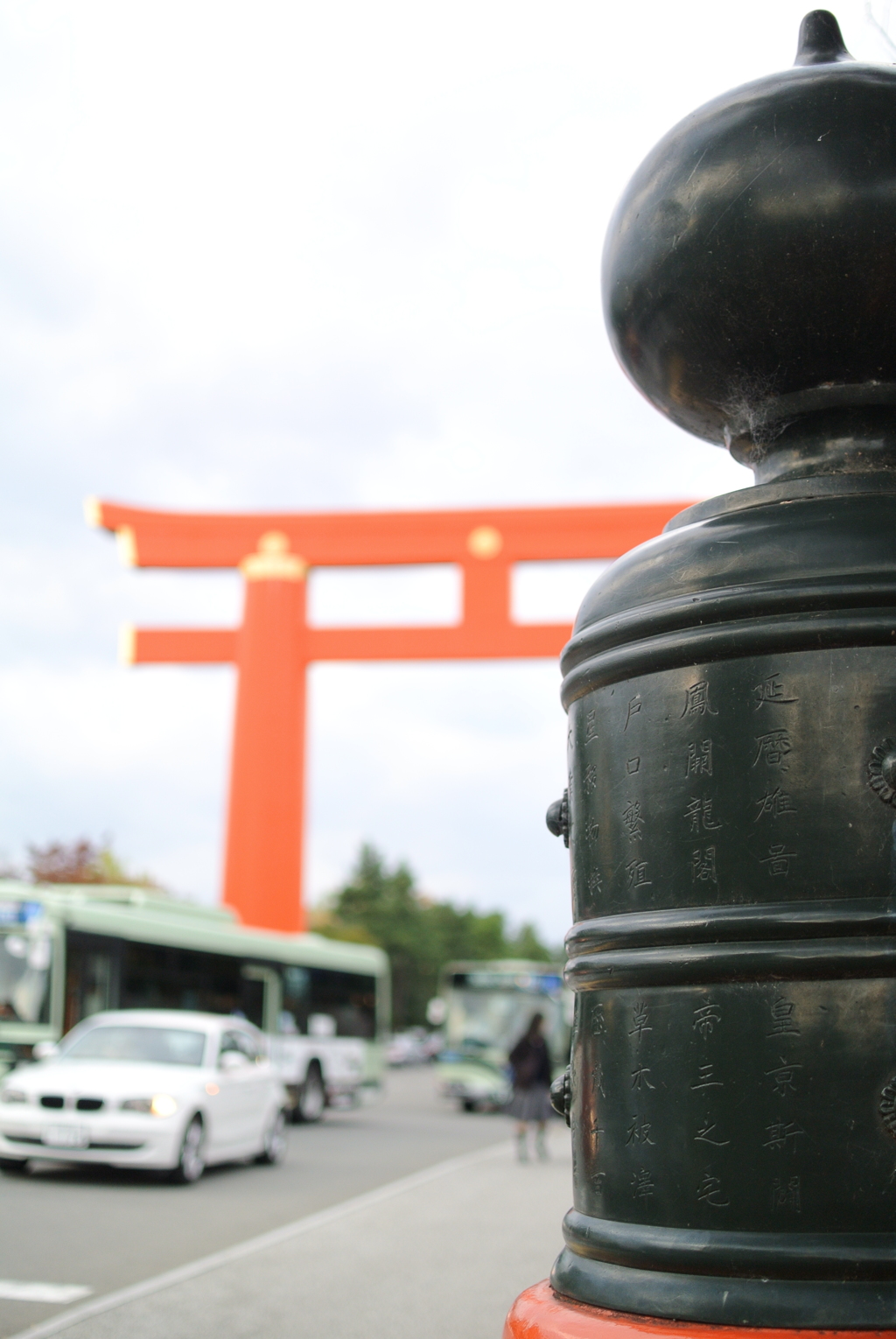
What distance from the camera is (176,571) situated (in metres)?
19.7

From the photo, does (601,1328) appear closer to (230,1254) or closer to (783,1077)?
(783,1077)

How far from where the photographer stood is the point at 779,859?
6.13 ft

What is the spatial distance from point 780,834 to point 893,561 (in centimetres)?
41

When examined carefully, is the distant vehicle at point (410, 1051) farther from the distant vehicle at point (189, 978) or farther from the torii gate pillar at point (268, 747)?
the torii gate pillar at point (268, 747)

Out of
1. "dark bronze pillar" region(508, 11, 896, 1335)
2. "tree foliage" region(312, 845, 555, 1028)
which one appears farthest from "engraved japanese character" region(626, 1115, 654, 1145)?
"tree foliage" region(312, 845, 555, 1028)

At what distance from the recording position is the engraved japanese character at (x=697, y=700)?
199cm

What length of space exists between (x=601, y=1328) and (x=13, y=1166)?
1050cm

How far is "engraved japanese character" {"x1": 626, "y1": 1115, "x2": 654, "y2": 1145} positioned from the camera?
6.28 ft

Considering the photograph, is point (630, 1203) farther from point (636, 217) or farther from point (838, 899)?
point (636, 217)

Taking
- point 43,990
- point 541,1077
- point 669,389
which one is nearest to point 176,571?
point 43,990

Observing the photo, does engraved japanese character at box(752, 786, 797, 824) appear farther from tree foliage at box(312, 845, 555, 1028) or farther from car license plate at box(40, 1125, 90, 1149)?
tree foliage at box(312, 845, 555, 1028)

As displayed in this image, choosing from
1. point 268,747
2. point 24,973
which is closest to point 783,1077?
point 24,973

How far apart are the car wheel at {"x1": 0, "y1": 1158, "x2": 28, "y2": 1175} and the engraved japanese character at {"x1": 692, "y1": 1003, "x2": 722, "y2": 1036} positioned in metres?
10.4

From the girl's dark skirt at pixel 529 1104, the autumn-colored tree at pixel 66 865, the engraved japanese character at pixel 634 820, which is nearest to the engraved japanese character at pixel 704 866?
the engraved japanese character at pixel 634 820
